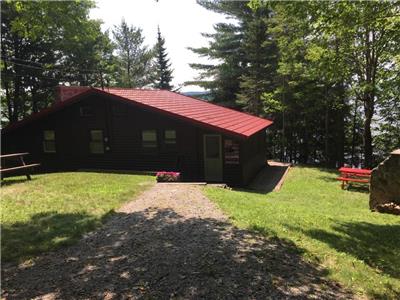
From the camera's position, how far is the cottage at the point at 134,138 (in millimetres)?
16859

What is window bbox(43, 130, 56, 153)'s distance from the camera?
20172 mm

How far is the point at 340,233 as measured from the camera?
8750 mm

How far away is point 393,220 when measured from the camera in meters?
11.2

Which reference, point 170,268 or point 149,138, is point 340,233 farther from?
point 149,138

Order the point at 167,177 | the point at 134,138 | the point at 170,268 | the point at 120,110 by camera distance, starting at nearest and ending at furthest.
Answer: the point at 170,268, the point at 167,177, the point at 134,138, the point at 120,110

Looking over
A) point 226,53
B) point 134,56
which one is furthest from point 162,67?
point 226,53

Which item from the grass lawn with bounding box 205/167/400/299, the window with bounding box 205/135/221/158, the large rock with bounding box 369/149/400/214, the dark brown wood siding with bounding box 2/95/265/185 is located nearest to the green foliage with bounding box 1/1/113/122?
the dark brown wood siding with bounding box 2/95/265/185

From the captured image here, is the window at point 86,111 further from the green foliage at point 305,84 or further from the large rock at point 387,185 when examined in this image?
the large rock at point 387,185

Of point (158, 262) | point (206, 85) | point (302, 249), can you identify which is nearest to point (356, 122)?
point (206, 85)

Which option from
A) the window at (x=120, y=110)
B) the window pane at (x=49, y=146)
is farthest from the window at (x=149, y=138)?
the window pane at (x=49, y=146)

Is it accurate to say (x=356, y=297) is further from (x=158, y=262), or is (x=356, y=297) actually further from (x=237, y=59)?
(x=237, y=59)

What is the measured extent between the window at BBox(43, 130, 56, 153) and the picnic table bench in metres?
15.1

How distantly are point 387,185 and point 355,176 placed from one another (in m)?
4.88

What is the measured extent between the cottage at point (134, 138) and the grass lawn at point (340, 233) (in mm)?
3677
